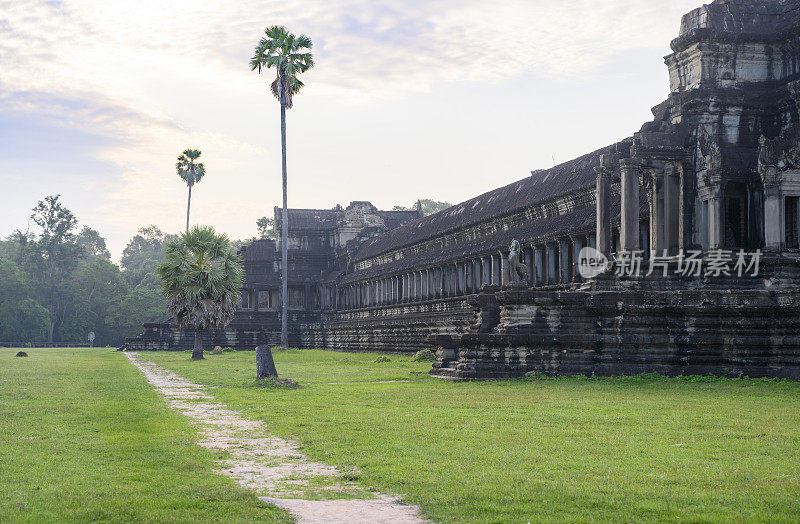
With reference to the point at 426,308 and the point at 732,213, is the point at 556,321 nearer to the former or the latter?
the point at 732,213

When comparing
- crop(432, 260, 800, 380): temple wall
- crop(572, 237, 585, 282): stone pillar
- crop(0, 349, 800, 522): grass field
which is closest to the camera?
crop(0, 349, 800, 522): grass field

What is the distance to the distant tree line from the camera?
312 ft

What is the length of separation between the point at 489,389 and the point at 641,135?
10.3m

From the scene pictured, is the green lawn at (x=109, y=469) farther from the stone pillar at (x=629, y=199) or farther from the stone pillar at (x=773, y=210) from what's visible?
the stone pillar at (x=773, y=210)

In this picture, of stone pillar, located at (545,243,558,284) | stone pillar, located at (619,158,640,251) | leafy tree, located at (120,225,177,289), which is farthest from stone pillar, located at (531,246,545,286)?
leafy tree, located at (120,225,177,289)

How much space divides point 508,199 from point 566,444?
34.3 meters

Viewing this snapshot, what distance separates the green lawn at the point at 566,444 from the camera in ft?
27.2

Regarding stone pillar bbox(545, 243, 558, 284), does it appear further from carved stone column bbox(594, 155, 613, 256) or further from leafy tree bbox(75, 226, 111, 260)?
leafy tree bbox(75, 226, 111, 260)

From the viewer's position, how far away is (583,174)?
3716cm

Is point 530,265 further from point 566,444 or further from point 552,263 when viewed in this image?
point 566,444

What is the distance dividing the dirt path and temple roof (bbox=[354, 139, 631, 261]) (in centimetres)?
1770

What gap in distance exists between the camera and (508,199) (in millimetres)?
45531

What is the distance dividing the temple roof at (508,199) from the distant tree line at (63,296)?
43415 millimetres

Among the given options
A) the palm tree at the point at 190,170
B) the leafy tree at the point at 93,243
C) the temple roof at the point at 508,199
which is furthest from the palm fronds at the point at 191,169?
the leafy tree at the point at 93,243
